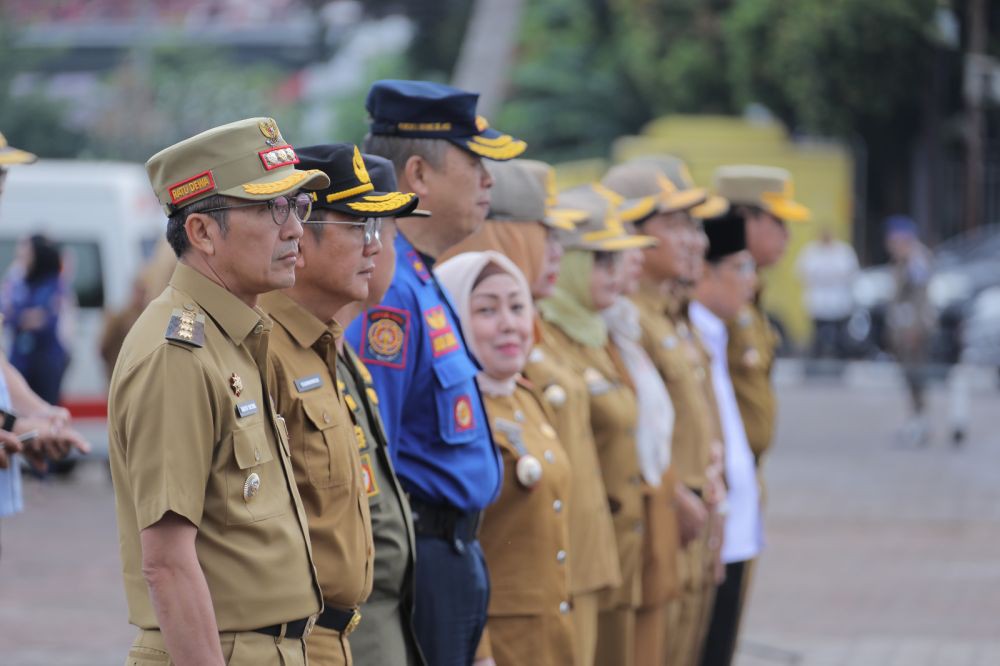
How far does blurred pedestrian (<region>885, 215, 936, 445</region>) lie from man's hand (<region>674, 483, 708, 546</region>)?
36.4 feet

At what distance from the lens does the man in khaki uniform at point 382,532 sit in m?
4.12

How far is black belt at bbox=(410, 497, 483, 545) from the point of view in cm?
452

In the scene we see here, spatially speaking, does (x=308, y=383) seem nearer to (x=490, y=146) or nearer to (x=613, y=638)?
(x=490, y=146)

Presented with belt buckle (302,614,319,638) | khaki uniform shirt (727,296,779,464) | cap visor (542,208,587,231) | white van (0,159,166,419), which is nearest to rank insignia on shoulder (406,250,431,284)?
cap visor (542,208,587,231)

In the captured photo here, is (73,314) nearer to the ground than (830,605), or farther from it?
farther from it

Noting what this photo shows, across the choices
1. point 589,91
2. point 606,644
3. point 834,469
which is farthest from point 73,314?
point 589,91

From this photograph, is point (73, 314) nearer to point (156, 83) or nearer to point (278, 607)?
point (278, 607)

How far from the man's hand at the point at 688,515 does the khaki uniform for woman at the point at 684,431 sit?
5 cm

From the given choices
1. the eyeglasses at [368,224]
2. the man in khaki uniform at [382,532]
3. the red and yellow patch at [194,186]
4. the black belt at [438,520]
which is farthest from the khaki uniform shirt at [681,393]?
the red and yellow patch at [194,186]

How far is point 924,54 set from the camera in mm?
31859

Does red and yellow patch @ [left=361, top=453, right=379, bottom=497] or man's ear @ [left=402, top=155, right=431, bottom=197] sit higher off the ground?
man's ear @ [left=402, top=155, right=431, bottom=197]

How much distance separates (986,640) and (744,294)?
2.60 metres

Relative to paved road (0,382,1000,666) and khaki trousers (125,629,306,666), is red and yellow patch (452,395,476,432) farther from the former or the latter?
paved road (0,382,1000,666)

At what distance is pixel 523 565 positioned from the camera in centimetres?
499
